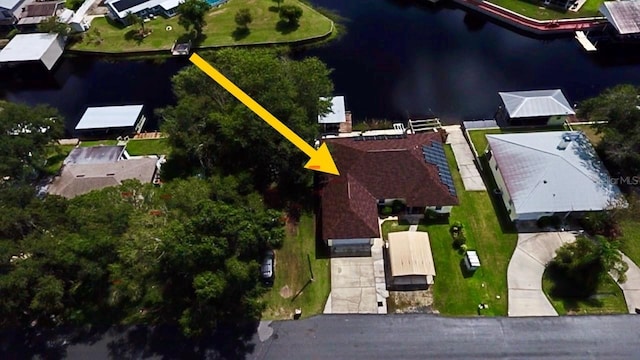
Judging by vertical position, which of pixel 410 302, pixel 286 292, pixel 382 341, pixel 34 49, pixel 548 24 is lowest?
pixel 286 292

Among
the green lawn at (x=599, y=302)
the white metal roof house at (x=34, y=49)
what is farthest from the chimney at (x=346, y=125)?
the white metal roof house at (x=34, y=49)

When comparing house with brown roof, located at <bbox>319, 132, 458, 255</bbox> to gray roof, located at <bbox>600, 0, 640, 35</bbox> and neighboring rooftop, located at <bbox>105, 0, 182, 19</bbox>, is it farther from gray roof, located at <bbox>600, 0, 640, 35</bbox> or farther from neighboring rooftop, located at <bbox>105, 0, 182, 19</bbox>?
neighboring rooftop, located at <bbox>105, 0, 182, 19</bbox>

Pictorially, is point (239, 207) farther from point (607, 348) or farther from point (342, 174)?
point (607, 348)

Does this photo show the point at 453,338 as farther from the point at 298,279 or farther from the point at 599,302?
the point at 298,279

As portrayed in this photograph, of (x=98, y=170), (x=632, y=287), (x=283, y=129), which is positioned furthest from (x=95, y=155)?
(x=632, y=287)

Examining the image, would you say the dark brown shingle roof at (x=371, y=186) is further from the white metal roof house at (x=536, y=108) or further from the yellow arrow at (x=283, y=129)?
the white metal roof house at (x=536, y=108)
